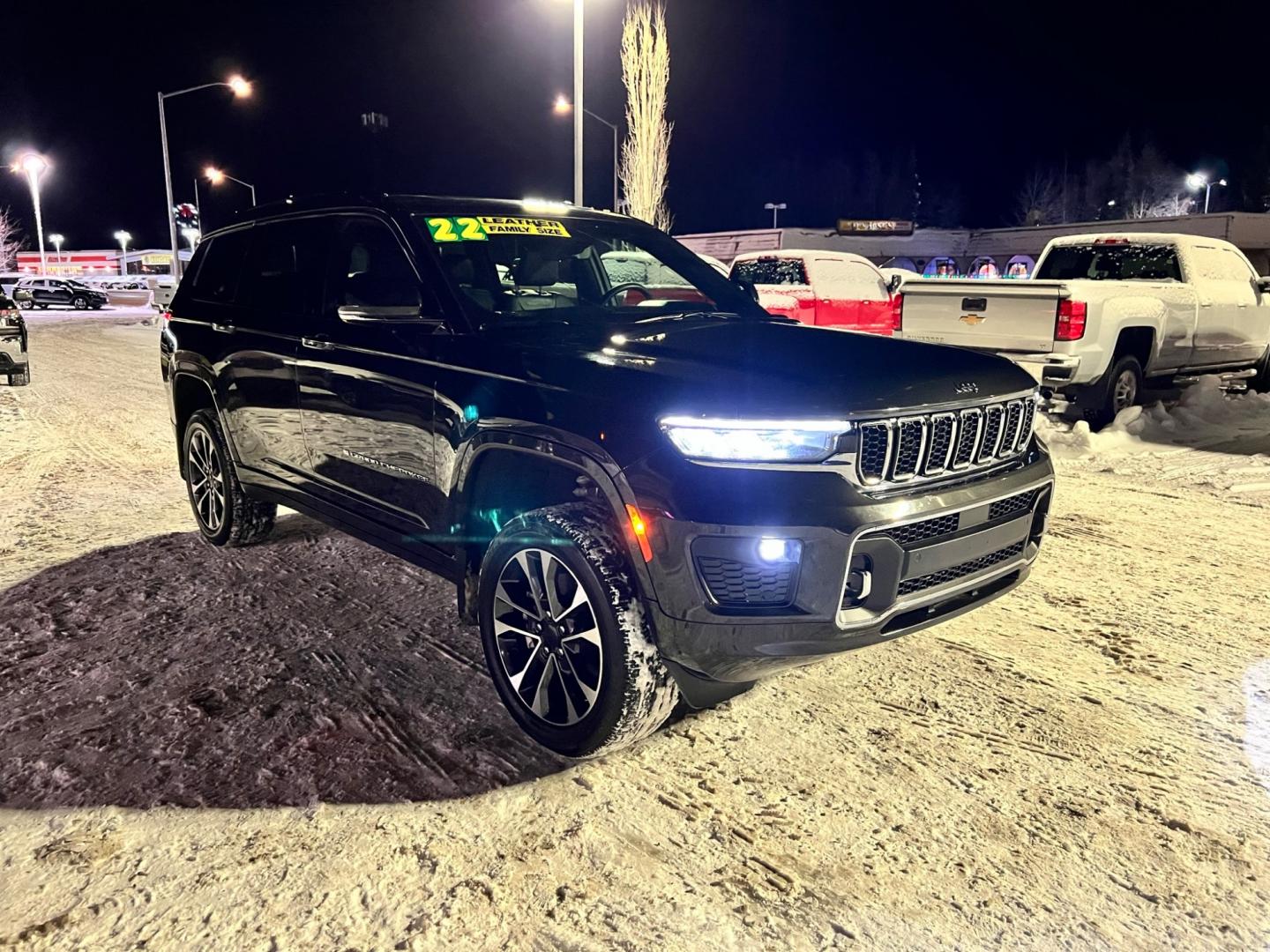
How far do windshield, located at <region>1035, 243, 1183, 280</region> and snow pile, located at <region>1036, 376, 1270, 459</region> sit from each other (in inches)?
56.6

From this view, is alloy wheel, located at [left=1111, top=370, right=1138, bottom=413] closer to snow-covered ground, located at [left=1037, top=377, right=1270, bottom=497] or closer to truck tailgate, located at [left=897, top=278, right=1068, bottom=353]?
snow-covered ground, located at [left=1037, top=377, right=1270, bottom=497]

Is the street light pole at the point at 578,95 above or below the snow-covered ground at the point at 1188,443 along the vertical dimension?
above

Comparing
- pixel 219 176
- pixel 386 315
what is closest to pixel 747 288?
pixel 386 315

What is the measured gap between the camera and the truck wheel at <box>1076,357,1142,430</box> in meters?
8.78

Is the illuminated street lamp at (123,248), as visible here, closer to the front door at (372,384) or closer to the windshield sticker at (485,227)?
the front door at (372,384)

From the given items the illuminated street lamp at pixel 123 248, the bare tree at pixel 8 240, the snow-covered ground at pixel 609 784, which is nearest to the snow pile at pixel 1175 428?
the snow-covered ground at pixel 609 784

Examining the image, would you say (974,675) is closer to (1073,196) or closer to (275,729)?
(275,729)

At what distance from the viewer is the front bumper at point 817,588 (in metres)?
2.66

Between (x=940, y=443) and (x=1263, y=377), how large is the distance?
11.2 metres

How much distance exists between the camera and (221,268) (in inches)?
206

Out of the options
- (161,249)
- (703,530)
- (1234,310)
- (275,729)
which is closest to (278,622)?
(275,729)

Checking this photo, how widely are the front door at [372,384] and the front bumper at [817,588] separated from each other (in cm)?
127

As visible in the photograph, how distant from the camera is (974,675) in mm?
3707

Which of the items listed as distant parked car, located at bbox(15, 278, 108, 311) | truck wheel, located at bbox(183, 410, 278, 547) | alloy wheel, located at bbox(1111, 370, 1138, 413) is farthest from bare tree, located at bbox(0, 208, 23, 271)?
alloy wheel, located at bbox(1111, 370, 1138, 413)
